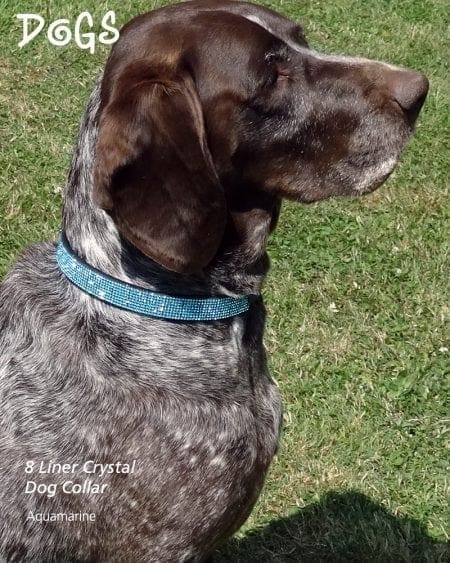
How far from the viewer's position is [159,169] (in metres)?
2.90

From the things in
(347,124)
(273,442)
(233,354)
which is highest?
(347,124)

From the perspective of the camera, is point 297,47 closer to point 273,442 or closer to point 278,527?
point 273,442

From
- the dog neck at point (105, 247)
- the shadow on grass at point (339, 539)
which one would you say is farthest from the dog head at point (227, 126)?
the shadow on grass at point (339, 539)

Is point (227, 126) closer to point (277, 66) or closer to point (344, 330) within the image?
point (277, 66)

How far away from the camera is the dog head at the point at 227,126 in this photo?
114 inches

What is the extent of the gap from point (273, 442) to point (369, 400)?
194cm

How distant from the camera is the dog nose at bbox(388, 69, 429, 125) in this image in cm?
337

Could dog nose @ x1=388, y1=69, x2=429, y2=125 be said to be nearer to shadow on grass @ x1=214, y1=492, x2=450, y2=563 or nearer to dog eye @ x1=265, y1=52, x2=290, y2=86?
dog eye @ x1=265, y1=52, x2=290, y2=86

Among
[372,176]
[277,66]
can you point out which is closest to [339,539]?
[372,176]

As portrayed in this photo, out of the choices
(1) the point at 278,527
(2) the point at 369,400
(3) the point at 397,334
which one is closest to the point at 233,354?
(1) the point at 278,527

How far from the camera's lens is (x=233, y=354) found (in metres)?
3.35

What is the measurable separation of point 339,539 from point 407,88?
2.32 m

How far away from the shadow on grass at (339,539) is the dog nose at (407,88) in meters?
2.21


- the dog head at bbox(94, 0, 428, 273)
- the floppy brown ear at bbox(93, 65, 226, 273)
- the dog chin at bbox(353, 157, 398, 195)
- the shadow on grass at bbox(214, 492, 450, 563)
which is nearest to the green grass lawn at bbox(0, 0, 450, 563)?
the shadow on grass at bbox(214, 492, 450, 563)
